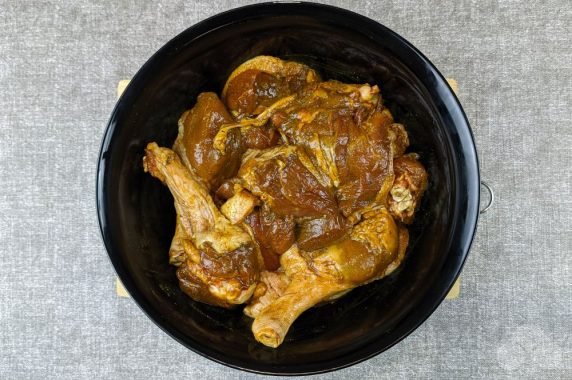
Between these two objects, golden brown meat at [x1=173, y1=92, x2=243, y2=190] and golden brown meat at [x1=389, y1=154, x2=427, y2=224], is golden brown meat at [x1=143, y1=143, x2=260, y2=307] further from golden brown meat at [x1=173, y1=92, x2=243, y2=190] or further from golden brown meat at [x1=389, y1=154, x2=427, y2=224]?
golden brown meat at [x1=389, y1=154, x2=427, y2=224]

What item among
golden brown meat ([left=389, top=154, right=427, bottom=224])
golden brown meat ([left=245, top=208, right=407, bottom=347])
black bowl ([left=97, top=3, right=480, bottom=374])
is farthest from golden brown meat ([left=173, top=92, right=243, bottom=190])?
golden brown meat ([left=389, top=154, right=427, bottom=224])

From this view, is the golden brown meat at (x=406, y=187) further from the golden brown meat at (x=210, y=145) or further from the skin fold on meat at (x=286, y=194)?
the golden brown meat at (x=210, y=145)

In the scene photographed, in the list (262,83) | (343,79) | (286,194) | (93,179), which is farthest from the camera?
(93,179)

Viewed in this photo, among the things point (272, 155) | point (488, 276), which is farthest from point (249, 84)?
point (488, 276)

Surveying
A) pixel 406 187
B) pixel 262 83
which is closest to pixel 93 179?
pixel 262 83

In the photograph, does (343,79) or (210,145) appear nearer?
(210,145)

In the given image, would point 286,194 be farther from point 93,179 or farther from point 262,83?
point 93,179

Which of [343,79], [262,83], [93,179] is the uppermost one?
[93,179]
